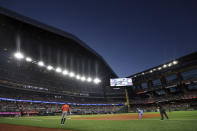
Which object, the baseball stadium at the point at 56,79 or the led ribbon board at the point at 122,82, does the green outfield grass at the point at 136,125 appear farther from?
the led ribbon board at the point at 122,82

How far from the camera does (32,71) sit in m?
50.2

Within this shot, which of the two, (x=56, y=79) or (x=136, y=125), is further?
(x=56, y=79)

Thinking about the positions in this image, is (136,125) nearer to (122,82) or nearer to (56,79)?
(122,82)

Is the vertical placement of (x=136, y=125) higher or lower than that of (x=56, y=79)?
lower

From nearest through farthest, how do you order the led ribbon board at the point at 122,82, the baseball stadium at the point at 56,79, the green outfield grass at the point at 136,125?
1. the green outfield grass at the point at 136,125
2. the baseball stadium at the point at 56,79
3. the led ribbon board at the point at 122,82

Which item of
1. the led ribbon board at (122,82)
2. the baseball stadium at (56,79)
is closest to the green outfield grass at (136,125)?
the baseball stadium at (56,79)


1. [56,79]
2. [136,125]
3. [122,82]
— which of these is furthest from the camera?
[56,79]

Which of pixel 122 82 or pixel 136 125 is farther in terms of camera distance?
pixel 122 82

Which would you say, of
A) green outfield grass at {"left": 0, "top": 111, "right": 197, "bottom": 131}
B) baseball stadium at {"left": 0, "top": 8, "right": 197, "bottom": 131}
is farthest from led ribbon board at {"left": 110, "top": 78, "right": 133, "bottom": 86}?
green outfield grass at {"left": 0, "top": 111, "right": 197, "bottom": 131}

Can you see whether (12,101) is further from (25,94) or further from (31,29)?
(31,29)

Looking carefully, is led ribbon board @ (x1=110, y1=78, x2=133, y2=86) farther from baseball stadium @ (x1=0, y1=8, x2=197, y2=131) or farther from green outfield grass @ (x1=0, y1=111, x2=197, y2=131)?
green outfield grass @ (x1=0, y1=111, x2=197, y2=131)

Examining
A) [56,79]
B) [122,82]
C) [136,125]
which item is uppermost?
[56,79]

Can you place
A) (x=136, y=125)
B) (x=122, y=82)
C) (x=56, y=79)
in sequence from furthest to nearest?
(x=56, y=79)
(x=122, y=82)
(x=136, y=125)

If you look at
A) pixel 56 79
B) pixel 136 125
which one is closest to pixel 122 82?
pixel 56 79
